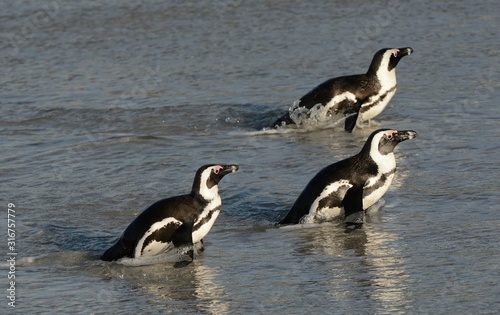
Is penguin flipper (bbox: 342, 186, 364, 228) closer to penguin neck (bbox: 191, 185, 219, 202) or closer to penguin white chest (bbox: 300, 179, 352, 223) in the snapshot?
penguin white chest (bbox: 300, 179, 352, 223)

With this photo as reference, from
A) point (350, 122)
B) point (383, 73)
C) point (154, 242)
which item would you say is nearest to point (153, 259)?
point (154, 242)

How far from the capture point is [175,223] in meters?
6.96

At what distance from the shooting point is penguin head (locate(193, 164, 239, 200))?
283 inches

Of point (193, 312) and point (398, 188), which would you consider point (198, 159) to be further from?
point (193, 312)

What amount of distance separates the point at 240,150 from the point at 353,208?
8.36 ft

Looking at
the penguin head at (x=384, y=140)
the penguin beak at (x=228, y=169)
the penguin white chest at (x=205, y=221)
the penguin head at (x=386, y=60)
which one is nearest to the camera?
the penguin white chest at (x=205, y=221)

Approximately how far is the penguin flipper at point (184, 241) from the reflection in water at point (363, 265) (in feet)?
2.17

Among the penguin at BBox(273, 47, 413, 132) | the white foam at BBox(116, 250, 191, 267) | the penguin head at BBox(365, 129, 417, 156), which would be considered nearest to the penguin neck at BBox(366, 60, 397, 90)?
the penguin at BBox(273, 47, 413, 132)

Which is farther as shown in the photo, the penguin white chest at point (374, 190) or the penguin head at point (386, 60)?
the penguin head at point (386, 60)

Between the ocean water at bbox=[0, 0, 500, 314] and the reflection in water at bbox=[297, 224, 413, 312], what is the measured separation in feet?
0.07

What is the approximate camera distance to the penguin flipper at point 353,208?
24.1 ft

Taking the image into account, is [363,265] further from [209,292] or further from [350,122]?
[350,122]

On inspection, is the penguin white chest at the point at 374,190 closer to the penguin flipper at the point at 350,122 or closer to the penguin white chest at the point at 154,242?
the penguin white chest at the point at 154,242

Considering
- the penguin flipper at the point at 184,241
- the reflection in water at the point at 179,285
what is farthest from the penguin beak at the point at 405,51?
the reflection in water at the point at 179,285
